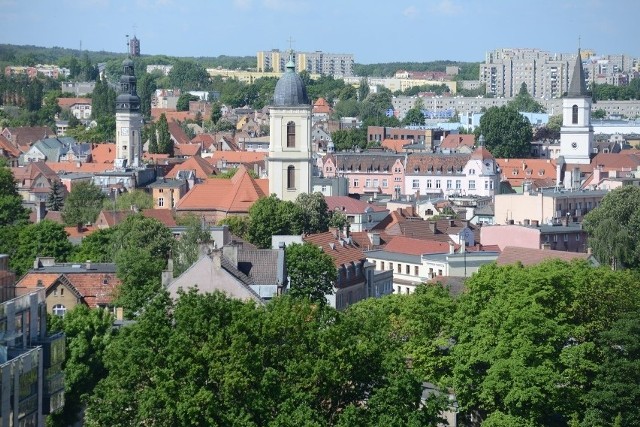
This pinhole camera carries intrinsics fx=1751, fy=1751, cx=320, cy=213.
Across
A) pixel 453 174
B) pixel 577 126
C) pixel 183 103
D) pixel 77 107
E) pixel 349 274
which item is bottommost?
pixel 349 274

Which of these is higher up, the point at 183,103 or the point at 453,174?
the point at 183,103

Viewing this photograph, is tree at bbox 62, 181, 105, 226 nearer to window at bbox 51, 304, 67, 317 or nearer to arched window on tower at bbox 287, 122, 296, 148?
arched window on tower at bbox 287, 122, 296, 148

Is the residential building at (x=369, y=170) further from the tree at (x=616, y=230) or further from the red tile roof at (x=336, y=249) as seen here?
the red tile roof at (x=336, y=249)

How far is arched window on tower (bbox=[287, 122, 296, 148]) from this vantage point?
70.1 m

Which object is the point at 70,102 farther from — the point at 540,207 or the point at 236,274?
the point at 236,274

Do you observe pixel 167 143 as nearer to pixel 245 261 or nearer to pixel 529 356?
pixel 245 261

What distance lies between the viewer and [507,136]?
4943 inches

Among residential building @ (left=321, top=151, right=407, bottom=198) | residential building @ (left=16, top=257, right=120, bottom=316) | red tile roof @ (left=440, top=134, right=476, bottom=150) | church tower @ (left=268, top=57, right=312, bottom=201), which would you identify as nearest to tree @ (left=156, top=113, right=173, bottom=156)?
residential building @ (left=321, top=151, right=407, bottom=198)

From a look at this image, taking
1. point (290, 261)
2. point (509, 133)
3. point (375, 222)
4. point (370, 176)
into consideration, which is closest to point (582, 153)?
point (370, 176)

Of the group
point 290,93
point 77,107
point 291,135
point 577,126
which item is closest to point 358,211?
point 291,135

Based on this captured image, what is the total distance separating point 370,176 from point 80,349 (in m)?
64.5

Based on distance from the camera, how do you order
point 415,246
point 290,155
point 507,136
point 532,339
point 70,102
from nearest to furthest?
point 532,339 → point 415,246 → point 290,155 → point 507,136 → point 70,102

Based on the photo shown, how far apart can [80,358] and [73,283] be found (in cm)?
1084

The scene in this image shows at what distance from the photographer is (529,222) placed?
66.6 meters
